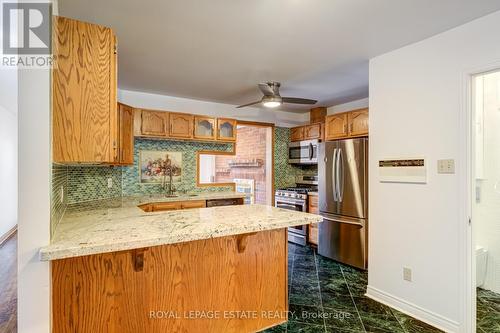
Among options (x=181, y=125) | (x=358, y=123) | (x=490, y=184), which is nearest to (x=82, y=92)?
(x=181, y=125)

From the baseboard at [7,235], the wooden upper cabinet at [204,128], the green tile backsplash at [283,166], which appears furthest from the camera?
the green tile backsplash at [283,166]

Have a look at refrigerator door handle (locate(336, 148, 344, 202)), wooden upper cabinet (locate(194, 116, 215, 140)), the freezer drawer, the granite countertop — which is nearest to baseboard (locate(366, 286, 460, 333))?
the freezer drawer

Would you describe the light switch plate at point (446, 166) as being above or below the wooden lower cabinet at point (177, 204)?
above

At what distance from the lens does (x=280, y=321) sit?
88.3 inches

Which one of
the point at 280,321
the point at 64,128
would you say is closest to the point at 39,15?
the point at 64,128

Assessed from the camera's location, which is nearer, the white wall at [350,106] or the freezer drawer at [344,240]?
the freezer drawer at [344,240]

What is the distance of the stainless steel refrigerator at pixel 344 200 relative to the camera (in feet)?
11.5

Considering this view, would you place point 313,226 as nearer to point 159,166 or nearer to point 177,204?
point 177,204

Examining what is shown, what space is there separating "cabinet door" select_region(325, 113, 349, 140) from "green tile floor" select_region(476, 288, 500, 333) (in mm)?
2419

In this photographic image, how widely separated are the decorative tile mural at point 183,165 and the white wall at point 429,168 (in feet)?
9.24

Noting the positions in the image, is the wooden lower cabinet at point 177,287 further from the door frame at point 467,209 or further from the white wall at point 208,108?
the white wall at point 208,108

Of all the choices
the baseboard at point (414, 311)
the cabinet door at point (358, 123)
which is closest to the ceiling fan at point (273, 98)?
the cabinet door at point (358, 123)

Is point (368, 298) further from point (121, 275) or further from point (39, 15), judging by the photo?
point (39, 15)

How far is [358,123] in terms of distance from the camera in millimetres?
3854
